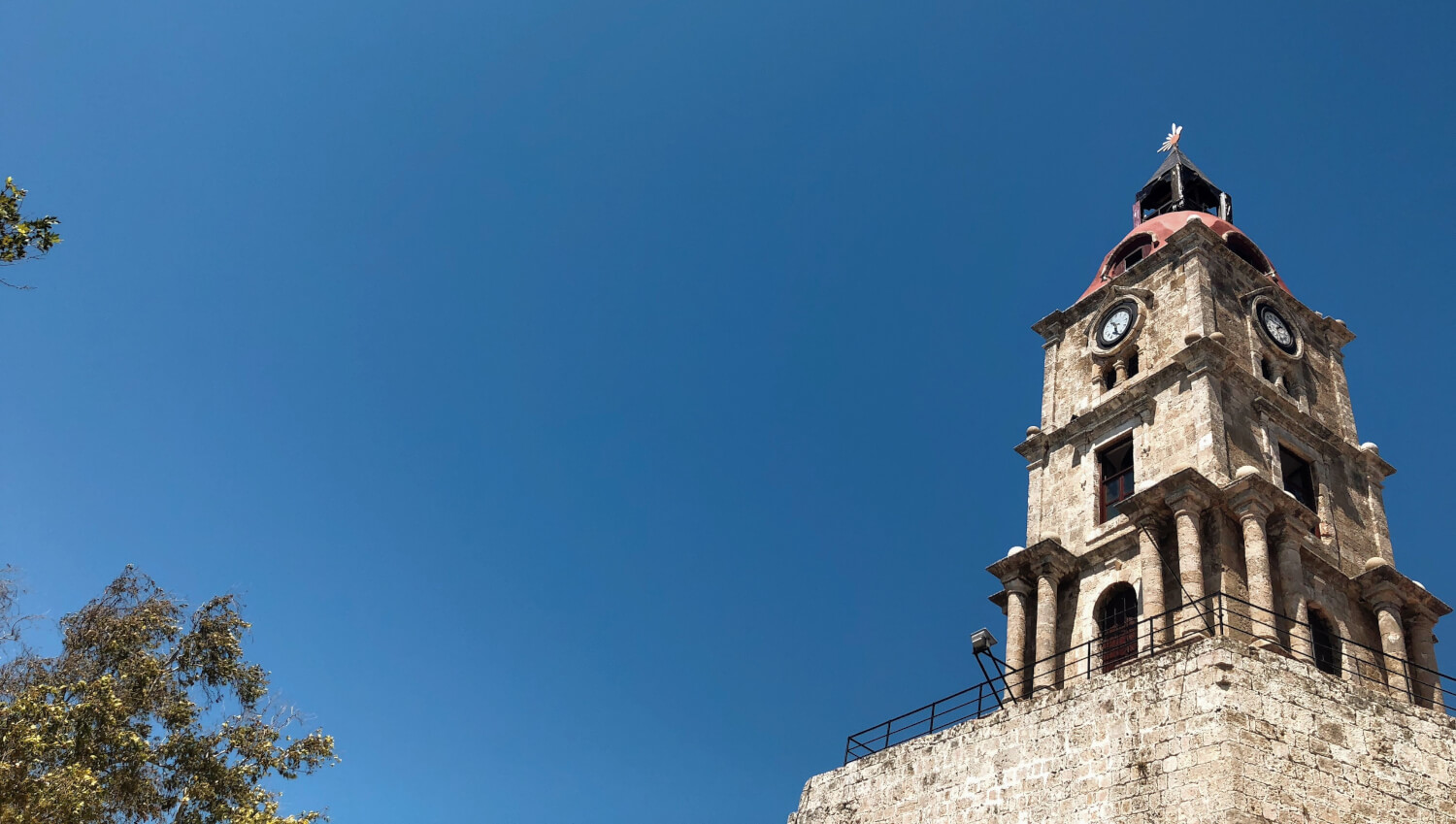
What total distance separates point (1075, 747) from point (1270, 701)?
3.33 meters

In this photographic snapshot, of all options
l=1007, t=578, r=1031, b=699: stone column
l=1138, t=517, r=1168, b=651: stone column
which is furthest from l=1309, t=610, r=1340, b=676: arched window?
l=1007, t=578, r=1031, b=699: stone column

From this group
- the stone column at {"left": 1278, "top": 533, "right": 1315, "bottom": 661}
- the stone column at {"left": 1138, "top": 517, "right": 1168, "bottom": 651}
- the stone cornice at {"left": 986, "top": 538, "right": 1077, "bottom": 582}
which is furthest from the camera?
the stone cornice at {"left": 986, "top": 538, "right": 1077, "bottom": 582}

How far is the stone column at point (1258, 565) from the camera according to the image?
942 inches

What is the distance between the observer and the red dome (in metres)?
35.3

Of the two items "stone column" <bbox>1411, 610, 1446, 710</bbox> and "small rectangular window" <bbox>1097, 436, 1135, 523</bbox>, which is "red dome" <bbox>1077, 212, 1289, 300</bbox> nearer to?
"small rectangular window" <bbox>1097, 436, 1135, 523</bbox>

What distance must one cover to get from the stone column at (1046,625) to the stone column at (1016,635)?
356 millimetres

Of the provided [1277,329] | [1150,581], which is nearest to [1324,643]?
[1150,581]

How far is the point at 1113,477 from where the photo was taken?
99.1 feet

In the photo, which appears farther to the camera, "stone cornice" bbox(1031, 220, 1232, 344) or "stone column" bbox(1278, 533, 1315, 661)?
"stone cornice" bbox(1031, 220, 1232, 344)

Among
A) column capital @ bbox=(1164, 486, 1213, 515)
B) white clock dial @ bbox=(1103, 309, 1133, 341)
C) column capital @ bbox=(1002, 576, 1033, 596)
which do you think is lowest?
column capital @ bbox=(1002, 576, 1033, 596)

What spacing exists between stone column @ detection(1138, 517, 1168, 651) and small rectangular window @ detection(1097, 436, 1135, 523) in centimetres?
245

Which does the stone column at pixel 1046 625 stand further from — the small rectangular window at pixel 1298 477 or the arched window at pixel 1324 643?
the small rectangular window at pixel 1298 477

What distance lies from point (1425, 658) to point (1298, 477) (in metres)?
5.61

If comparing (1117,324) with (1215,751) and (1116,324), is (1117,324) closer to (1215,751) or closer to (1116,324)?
(1116,324)
